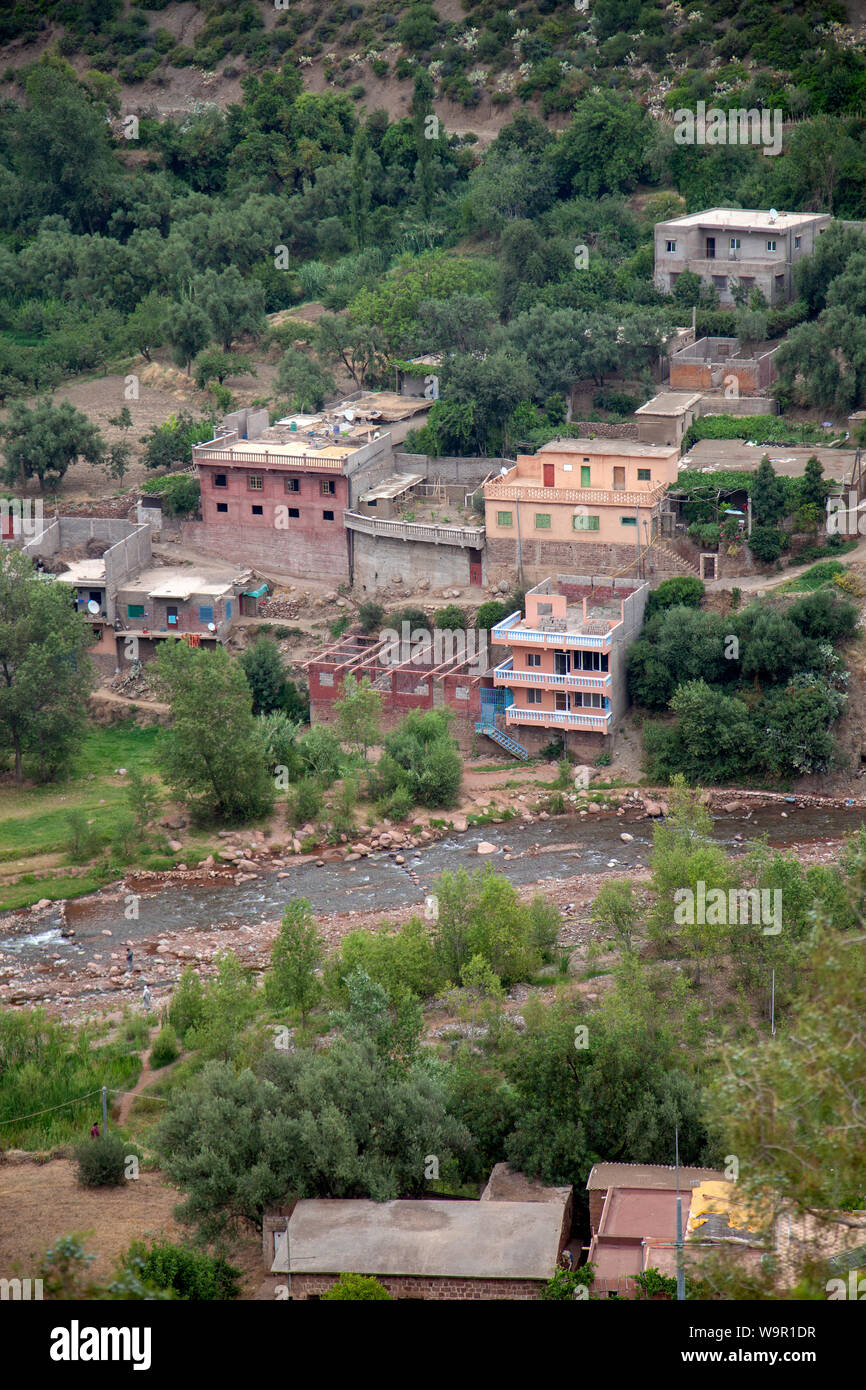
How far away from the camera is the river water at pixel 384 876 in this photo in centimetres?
4594

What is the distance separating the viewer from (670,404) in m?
62.1

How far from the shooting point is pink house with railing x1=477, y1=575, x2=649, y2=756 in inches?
2064

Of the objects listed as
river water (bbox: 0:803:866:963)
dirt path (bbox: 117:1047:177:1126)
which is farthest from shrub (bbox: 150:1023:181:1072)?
river water (bbox: 0:803:866:963)

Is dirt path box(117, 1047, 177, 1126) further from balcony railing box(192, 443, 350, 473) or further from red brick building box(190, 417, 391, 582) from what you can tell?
balcony railing box(192, 443, 350, 473)

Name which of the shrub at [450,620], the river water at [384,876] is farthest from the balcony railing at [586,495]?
the river water at [384,876]

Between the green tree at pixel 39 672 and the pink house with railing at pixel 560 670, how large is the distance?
11.0 m

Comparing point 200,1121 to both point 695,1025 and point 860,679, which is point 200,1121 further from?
point 860,679

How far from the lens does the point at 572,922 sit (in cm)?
4369

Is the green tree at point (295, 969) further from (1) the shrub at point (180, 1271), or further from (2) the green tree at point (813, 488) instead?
(2) the green tree at point (813, 488)

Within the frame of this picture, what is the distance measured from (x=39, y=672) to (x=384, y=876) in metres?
11.4

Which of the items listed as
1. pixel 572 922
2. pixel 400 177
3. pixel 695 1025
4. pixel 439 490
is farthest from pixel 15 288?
pixel 695 1025

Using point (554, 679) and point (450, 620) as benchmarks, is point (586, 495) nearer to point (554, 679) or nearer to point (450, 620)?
point (450, 620)

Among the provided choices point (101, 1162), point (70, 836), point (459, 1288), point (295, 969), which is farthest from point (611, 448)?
point (459, 1288)

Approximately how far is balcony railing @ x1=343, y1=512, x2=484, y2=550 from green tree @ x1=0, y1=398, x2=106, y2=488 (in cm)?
1121
